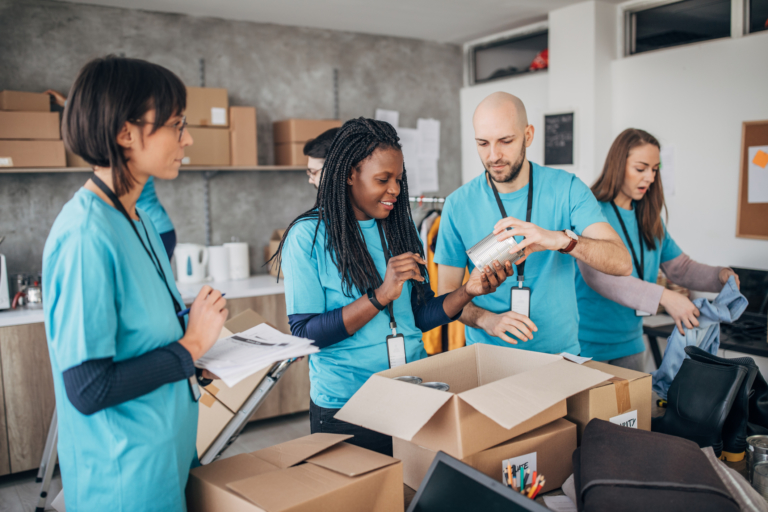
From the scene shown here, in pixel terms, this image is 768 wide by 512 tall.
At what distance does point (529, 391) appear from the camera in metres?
1.13

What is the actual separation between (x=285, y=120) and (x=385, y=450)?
3087 mm

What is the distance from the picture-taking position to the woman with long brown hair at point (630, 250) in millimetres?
2158

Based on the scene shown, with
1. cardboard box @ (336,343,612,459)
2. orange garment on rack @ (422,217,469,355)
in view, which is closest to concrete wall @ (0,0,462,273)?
orange garment on rack @ (422,217,469,355)

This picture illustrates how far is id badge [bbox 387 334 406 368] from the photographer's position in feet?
4.82

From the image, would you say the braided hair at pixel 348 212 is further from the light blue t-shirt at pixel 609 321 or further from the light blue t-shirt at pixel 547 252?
the light blue t-shirt at pixel 609 321

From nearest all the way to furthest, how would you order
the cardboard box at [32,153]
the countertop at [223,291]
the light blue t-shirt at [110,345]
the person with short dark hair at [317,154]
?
the light blue t-shirt at [110,345], the person with short dark hair at [317,154], the countertop at [223,291], the cardboard box at [32,153]

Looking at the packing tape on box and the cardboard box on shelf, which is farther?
the cardboard box on shelf

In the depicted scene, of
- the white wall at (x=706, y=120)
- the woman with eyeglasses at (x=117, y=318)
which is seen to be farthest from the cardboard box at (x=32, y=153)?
the white wall at (x=706, y=120)

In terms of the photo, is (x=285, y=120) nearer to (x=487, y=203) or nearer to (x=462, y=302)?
(x=487, y=203)

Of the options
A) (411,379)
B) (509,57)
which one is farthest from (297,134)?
(411,379)

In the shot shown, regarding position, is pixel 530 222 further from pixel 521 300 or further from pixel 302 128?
pixel 302 128

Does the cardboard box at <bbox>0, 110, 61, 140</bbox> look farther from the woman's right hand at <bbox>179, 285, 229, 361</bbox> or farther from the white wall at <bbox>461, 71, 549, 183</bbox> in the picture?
the white wall at <bbox>461, 71, 549, 183</bbox>

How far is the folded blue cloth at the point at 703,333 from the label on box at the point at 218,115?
2.92 meters

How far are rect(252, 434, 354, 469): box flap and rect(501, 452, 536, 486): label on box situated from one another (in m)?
0.32
